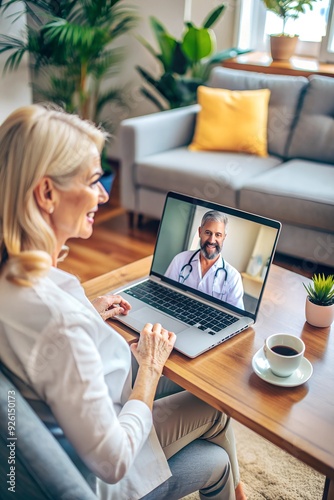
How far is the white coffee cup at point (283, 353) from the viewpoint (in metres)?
1.06

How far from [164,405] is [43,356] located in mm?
425

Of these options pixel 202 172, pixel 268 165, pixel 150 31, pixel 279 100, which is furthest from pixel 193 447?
pixel 150 31

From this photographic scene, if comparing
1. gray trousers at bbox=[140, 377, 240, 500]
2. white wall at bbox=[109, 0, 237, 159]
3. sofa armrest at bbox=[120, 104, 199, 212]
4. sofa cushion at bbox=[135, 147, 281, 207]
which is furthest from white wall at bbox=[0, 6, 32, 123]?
gray trousers at bbox=[140, 377, 240, 500]

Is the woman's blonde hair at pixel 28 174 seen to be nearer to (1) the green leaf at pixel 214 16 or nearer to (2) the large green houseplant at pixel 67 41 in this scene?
(2) the large green houseplant at pixel 67 41

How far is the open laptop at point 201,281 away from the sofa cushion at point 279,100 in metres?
1.87

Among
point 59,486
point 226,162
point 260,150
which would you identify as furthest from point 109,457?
point 260,150

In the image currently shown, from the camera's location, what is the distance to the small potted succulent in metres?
1.28

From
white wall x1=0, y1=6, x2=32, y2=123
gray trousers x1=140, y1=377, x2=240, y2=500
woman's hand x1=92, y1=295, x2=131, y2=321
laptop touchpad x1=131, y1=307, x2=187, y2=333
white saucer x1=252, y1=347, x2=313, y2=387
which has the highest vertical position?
white wall x1=0, y1=6, x2=32, y2=123

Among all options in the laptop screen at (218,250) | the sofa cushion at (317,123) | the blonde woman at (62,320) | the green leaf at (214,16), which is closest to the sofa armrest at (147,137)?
the green leaf at (214,16)

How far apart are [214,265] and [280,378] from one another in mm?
327

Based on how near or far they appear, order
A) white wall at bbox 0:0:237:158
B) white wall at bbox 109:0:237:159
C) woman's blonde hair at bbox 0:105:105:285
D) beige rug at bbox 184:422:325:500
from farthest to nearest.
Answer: white wall at bbox 109:0:237:159 < white wall at bbox 0:0:237:158 < beige rug at bbox 184:422:325:500 < woman's blonde hair at bbox 0:105:105:285

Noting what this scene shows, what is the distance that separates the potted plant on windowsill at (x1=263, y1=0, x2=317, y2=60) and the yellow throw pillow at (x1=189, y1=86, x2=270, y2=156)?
15.4 inches

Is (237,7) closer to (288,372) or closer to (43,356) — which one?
(288,372)

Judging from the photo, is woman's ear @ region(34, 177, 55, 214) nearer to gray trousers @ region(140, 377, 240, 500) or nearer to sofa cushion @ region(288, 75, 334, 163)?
gray trousers @ region(140, 377, 240, 500)
